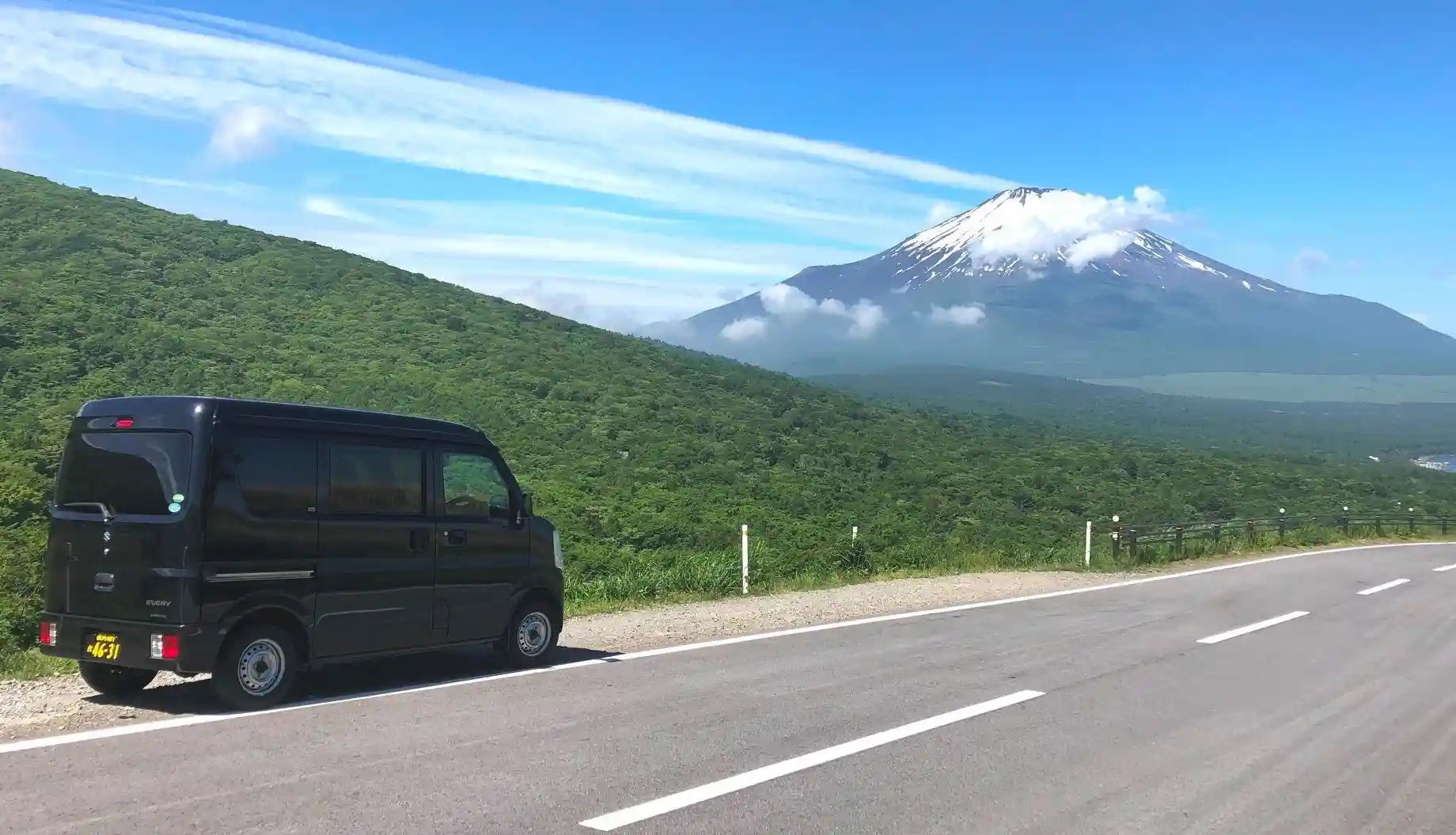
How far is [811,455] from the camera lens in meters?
72.8

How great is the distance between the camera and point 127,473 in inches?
304

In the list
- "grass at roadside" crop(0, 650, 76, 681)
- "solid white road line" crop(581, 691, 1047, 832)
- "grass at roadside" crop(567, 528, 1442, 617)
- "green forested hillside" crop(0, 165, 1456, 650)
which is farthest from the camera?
"green forested hillside" crop(0, 165, 1456, 650)

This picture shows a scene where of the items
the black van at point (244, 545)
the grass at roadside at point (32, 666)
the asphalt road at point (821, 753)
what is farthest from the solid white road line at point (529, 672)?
the grass at roadside at point (32, 666)

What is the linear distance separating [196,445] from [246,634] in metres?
1.27

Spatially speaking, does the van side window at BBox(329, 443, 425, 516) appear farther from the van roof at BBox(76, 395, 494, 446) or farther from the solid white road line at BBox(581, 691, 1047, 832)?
the solid white road line at BBox(581, 691, 1047, 832)

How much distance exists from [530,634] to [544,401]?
58015 millimetres

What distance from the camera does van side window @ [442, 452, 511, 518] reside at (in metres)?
9.21

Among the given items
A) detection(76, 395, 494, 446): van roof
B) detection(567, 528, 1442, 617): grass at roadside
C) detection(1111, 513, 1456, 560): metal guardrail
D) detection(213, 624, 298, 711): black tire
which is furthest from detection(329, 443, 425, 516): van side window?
detection(1111, 513, 1456, 560): metal guardrail

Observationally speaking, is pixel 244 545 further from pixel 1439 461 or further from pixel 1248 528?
pixel 1439 461

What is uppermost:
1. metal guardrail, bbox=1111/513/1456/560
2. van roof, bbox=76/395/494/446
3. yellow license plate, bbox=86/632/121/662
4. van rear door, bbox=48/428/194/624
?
van roof, bbox=76/395/494/446

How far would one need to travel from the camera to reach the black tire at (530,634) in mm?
9742

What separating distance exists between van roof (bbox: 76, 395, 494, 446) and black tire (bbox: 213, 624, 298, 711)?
4.65 feet

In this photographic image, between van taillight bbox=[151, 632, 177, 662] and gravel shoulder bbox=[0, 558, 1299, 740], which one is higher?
van taillight bbox=[151, 632, 177, 662]

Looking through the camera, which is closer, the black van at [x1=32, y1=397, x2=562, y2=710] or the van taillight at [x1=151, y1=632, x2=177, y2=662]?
the van taillight at [x1=151, y1=632, x2=177, y2=662]
